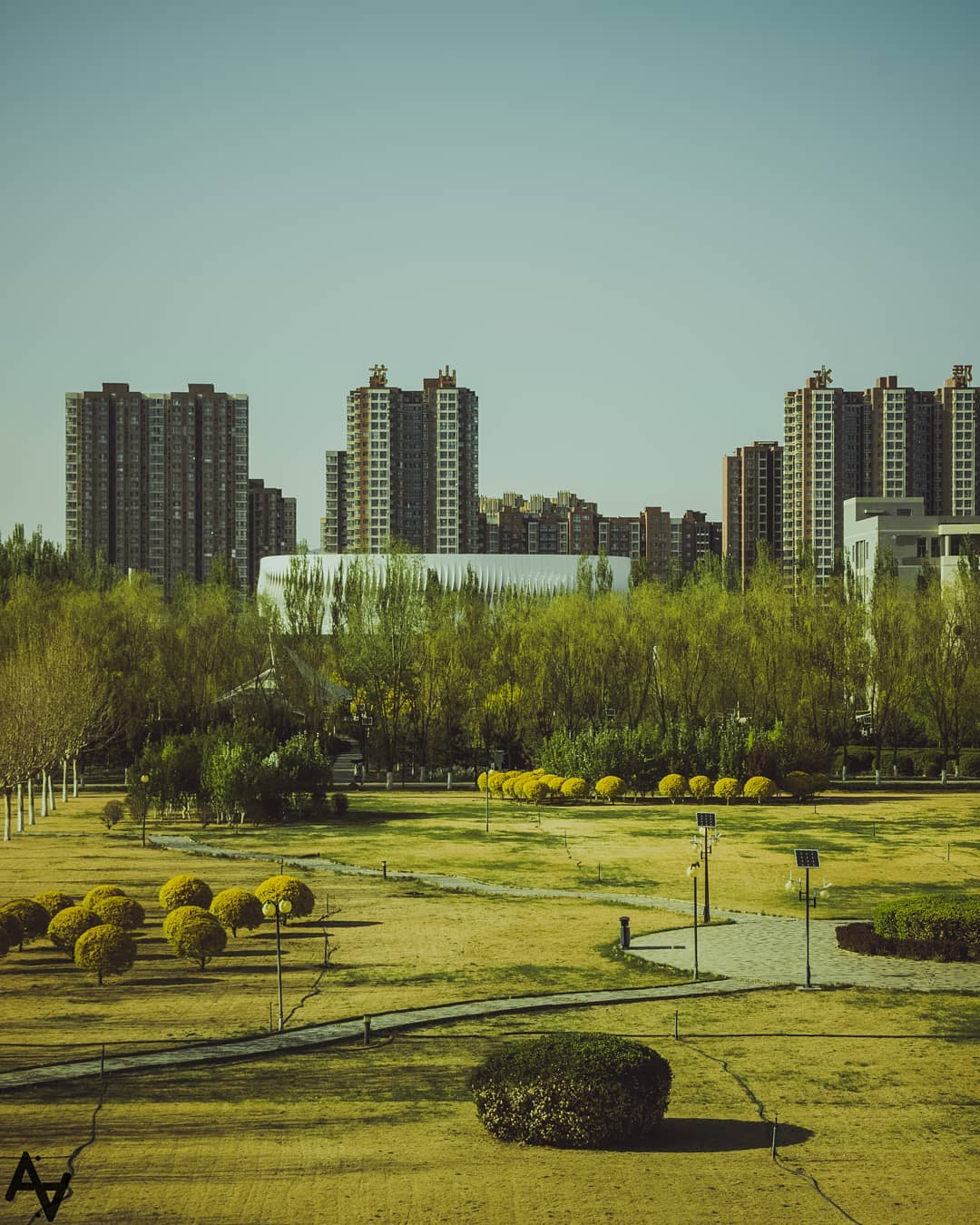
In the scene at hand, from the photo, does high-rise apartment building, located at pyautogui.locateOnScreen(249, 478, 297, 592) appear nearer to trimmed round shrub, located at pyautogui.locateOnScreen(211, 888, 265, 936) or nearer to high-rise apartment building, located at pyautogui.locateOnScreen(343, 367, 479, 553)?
high-rise apartment building, located at pyautogui.locateOnScreen(343, 367, 479, 553)

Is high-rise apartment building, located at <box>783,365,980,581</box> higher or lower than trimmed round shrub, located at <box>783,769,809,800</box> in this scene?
higher

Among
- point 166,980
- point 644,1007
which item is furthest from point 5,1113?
point 644,1007

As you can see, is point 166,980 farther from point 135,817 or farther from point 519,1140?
point 135,817

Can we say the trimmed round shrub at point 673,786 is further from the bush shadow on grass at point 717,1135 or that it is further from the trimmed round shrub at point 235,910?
the bush shadow on grass at point 717,1135

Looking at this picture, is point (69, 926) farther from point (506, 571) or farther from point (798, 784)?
point (506, 571)

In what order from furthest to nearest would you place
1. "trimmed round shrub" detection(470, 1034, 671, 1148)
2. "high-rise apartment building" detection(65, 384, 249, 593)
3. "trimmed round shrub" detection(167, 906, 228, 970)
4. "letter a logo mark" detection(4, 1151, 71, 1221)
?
"high-rise apartment building" detection(65, 384, 249, 593)
"trimmed round shrub" detection(167, 906, 228, 970)
"trimmed round shrub" detection(470, 1034, 671, 1148)
"letter a logo mark" detection(4, 1151, 71, 1221)

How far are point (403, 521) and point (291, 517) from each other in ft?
116

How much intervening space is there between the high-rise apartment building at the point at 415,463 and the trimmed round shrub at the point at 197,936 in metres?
110

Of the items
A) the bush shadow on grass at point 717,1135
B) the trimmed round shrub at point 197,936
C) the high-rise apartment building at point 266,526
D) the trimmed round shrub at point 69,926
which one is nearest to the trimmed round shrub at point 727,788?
the trimmed round shrub at point 197,936

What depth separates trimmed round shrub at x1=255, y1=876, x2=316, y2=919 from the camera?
27609 millimetres

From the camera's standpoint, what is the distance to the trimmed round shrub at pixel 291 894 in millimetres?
27609

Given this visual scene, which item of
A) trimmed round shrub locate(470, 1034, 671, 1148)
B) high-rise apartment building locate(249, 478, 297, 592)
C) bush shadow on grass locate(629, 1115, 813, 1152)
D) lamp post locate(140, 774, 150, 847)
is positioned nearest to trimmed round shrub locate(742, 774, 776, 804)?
lamp post locate(140, 774, 150, 847)

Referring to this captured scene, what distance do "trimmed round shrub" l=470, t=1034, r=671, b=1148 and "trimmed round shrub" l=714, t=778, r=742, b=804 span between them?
38132 mm

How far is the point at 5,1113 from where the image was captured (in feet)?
51.1
